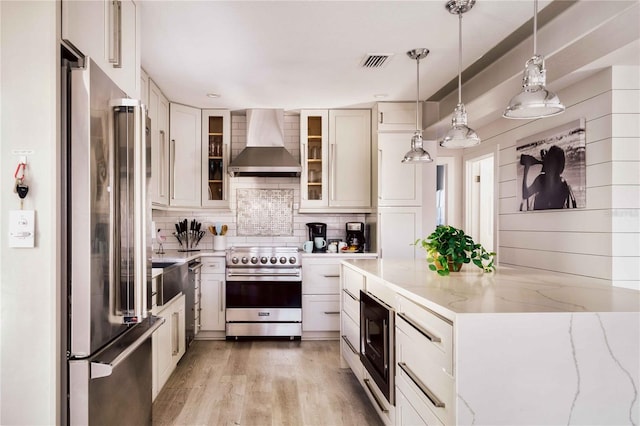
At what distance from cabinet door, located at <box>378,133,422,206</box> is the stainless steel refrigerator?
284 cm

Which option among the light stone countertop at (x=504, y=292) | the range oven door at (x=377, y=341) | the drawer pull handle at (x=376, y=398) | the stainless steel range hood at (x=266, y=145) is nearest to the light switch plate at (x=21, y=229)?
A: the light stone countertop at (x=504, y=292)

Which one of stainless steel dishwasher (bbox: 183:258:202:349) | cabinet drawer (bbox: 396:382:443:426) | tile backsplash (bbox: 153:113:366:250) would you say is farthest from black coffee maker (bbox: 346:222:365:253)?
cabinet drawer (bbox: 396:382:443:426)

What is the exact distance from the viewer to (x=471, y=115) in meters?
3.93

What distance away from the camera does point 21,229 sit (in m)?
1.38

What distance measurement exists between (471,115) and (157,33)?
2.78m

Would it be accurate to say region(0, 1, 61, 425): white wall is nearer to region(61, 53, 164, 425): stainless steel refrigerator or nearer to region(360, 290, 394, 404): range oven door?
region(61, 53, 164, 425): stainless steel refrigerator

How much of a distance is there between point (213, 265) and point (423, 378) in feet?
9.89

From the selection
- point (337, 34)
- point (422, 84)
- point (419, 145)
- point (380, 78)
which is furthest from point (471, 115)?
point (337, 34)

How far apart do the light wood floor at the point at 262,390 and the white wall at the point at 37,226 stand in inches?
53.5

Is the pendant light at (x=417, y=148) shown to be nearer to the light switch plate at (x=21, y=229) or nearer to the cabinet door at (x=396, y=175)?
the cabinet door at (x=396, y=175)

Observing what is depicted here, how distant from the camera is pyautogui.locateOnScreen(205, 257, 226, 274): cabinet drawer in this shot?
431 centimetres

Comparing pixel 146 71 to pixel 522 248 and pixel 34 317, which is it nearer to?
pixel 34 317

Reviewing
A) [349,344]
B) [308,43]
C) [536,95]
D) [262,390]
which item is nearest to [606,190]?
[536,95]

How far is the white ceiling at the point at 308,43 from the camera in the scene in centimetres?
242
